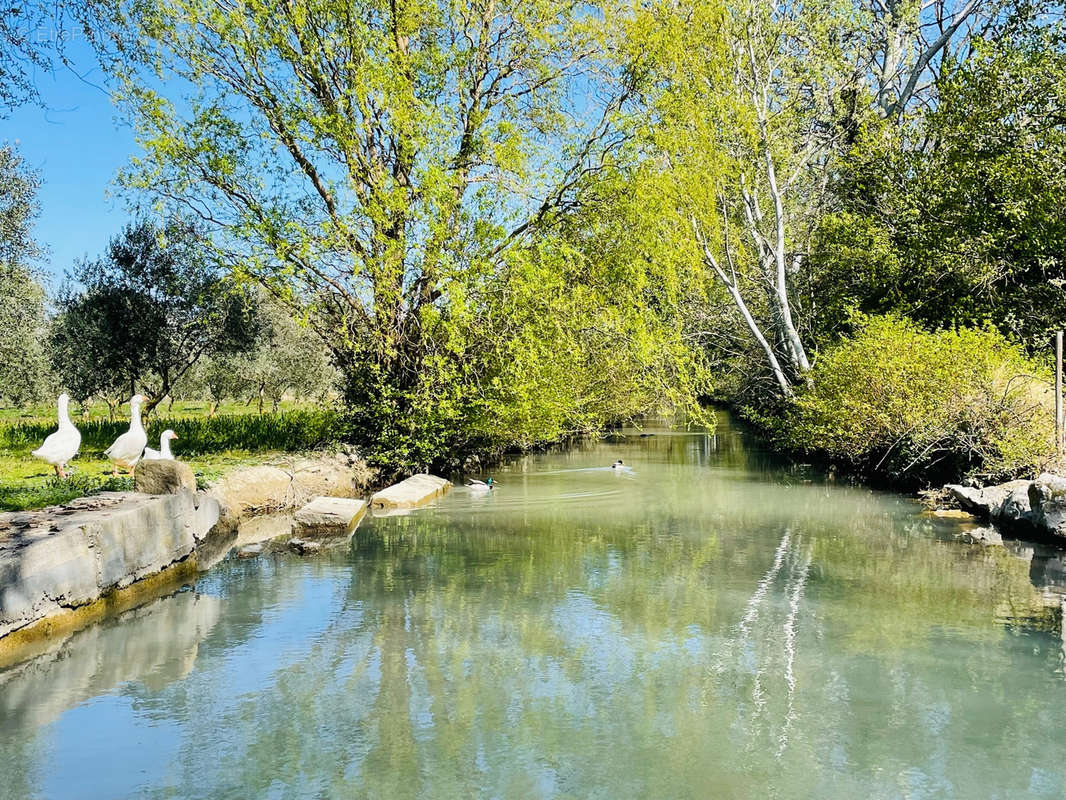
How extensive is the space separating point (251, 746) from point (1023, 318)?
74.5ft

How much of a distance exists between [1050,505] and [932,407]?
491 centimetres

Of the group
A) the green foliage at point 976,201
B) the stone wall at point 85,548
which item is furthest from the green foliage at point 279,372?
the stone wall at point 85,548

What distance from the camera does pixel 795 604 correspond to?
31.0ft

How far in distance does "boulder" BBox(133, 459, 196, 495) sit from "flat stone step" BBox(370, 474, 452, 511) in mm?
5554

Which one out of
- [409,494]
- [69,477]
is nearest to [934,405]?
[409,494]

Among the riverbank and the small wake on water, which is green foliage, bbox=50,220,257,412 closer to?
the riverbank

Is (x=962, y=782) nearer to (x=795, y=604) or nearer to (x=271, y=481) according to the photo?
(x=795, y=604)

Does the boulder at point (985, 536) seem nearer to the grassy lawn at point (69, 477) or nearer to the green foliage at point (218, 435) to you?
the grassy lawn at point (69, 477)

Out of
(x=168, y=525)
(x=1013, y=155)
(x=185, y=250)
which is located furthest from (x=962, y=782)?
(x=185, y=250)

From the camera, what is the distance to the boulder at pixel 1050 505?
40.6 ft

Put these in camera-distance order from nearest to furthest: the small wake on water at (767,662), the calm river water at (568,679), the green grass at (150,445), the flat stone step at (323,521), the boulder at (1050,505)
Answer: the calm river water at (568,679)
the small wake on water at (767,662)
the green grass at (150,445)
the boulder at (1050,505)
the flat stone step at (323,521)

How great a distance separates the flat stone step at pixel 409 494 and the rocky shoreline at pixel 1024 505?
10.1 m

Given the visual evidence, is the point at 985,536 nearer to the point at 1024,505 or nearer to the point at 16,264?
the point at 1024,505

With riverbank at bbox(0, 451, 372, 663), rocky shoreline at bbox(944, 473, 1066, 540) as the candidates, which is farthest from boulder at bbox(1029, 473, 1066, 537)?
riverbank at bbox(0, 451, 372, 663)
